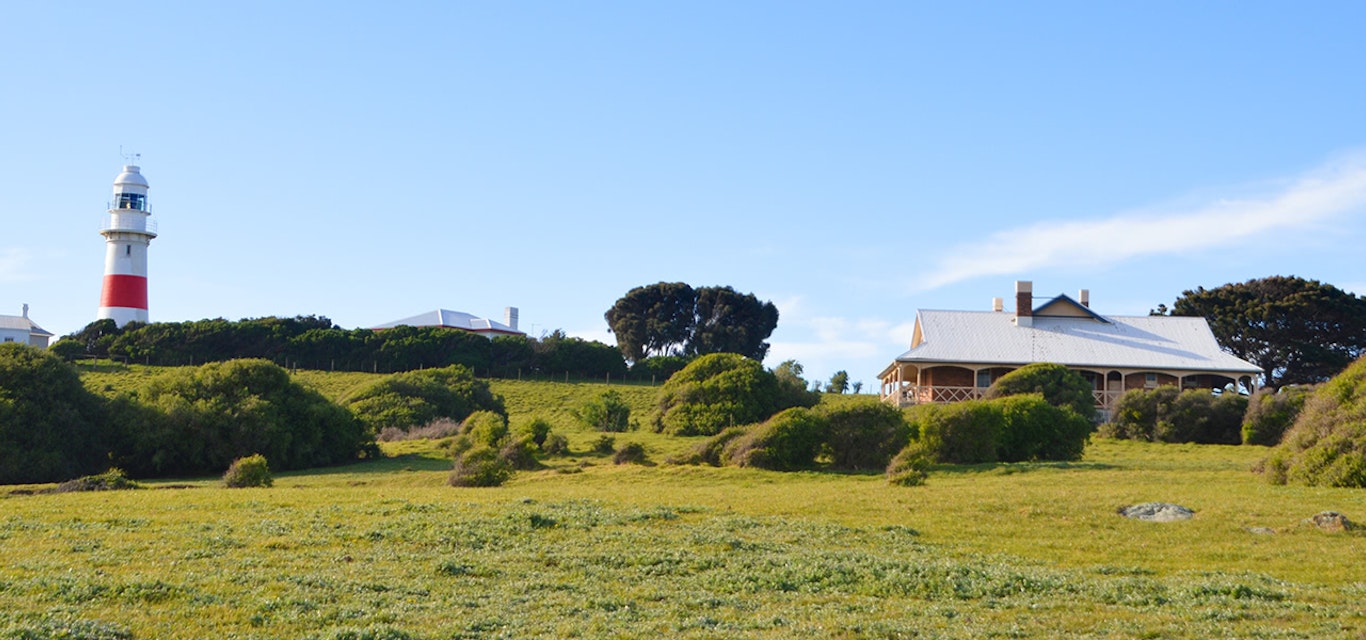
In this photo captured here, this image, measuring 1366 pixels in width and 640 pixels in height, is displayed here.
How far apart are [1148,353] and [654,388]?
2269 cm

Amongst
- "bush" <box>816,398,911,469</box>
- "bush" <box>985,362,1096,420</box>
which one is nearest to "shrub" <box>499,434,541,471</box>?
"bush" <box>816,398,911,469</box>

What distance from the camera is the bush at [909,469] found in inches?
898

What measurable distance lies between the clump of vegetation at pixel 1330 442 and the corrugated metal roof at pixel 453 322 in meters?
71.8

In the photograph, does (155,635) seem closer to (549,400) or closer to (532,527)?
(532,527)

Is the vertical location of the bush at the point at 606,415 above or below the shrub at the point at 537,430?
above

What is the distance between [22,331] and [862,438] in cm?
7460

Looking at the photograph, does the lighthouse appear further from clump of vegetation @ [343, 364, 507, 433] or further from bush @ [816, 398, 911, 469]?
bush @ [816, 398, 911, 469]

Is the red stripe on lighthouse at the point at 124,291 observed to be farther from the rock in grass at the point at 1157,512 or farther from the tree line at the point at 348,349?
the rock in grass at the point at 1157,512

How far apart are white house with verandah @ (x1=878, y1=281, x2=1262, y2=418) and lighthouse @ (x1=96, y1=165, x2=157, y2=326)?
131ft

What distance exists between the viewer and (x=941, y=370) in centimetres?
5012

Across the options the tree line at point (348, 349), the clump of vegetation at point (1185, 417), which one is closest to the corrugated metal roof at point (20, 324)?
the tree line at point (348, 349)

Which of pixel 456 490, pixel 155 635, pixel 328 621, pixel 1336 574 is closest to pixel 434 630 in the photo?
pixel 328 621

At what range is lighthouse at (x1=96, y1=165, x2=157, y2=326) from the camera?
207 feet

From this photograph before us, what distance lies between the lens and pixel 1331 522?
597 inches
